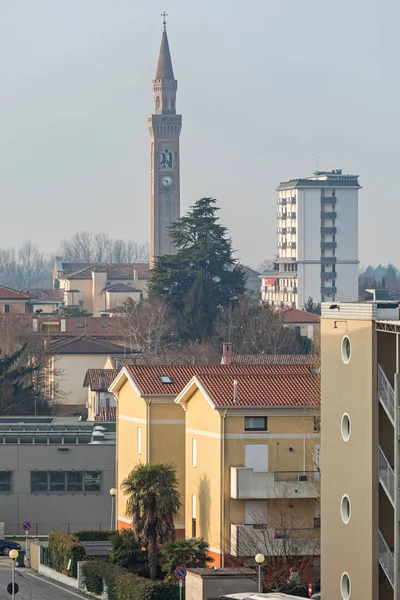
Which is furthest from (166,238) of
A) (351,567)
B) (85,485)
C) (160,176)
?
(351,567)

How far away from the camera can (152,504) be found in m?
45.9

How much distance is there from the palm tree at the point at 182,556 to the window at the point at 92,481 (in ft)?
49.1

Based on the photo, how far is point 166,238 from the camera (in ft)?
630

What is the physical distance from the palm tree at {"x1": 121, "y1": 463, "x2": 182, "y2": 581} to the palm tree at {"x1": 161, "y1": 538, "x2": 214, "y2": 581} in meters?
1.22

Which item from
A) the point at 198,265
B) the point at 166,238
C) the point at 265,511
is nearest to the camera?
the point at 265,511

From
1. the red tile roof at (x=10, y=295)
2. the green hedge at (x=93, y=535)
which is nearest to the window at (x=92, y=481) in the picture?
the green hedge at (x=93, y=535)

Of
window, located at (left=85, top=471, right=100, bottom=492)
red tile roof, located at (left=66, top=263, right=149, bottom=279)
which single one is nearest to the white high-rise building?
red tile roof, located at (left=66, top=263, right=149, bottom=279)

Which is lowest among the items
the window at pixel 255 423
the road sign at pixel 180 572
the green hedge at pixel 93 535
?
the green hedge at pixel 93 535

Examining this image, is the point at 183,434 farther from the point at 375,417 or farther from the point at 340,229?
the point at 340,229

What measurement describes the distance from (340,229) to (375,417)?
166 metres

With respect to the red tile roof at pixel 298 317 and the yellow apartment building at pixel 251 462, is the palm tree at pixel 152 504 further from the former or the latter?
the red tile roof at pixel 298 317

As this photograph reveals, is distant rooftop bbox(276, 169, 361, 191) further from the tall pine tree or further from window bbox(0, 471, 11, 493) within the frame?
window bbox(0, 471, 11, 493)

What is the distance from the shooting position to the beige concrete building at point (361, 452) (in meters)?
30.3

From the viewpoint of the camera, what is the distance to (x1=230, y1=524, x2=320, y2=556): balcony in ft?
141
